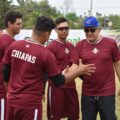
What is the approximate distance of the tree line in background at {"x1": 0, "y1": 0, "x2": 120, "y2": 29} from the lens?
4428cm

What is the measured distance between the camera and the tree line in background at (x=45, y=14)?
44.3 meters

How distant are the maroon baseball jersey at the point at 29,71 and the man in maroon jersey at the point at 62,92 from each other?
2.01 m

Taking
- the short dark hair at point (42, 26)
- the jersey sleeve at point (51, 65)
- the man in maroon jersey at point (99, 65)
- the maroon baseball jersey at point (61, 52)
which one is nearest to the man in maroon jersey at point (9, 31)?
the maroon baseball jersey at point (61, 52)

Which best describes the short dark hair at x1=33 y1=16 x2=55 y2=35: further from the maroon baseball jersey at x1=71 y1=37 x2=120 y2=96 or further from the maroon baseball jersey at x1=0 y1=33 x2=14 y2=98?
the maroon baseball jersey at x1=0 y1=33 x2=14 y2=98

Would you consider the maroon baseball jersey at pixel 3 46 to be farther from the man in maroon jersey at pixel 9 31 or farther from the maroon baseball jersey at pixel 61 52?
the maroon baseball jersey at pixel 61 52

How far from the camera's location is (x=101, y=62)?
6473 mm

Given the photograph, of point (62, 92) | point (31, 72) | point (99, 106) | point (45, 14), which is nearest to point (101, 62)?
point (99, 106)

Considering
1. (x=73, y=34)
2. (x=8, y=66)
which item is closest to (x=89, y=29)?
(x=8, y=66)

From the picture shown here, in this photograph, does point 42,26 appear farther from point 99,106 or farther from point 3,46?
point 99,106

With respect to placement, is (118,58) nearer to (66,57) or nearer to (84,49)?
(84,49)

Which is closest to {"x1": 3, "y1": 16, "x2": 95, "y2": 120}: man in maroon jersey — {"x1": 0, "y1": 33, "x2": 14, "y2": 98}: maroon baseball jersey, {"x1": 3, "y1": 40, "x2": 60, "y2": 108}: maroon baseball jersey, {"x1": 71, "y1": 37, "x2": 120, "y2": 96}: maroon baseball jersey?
{"x1": 3, "y1": 40, "x2": 60, "y2": 108}: maroon baseball jersey

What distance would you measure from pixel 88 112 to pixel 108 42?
114 centimetres

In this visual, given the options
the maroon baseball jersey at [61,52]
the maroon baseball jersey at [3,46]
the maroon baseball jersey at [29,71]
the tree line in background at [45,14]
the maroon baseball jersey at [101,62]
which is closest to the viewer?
the maroon baseball jersey at [29,71]

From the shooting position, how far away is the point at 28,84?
5.36m
